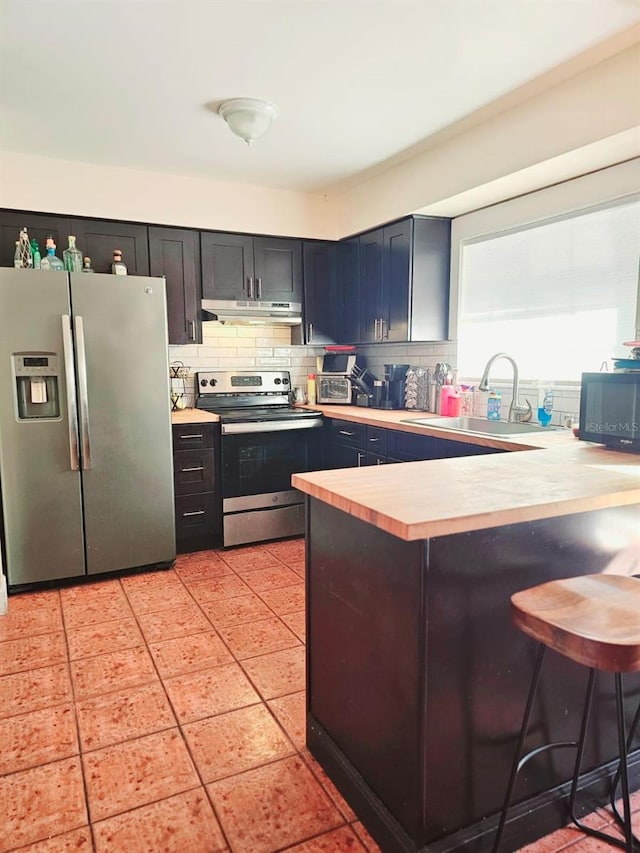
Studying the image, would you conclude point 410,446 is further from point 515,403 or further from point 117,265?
point 117,265

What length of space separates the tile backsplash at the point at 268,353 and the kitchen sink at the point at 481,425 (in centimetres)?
34

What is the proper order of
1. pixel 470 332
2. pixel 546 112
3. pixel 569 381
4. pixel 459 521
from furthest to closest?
pixel 470 332 < pixel 569 381 < pixel 546 112 < pixel 459 521

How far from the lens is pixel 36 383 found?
118 inches

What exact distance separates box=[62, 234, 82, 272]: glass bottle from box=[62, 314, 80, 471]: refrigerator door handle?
0.43 m

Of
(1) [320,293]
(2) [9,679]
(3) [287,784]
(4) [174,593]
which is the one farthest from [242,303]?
(3) [287,784]

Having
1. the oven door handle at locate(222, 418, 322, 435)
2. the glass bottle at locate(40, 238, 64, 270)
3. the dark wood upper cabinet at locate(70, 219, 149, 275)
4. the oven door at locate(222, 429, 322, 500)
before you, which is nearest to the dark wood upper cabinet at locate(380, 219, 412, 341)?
the oven door handle at locate(222, 418, 322, 435)

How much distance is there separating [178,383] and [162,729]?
2.62 metres

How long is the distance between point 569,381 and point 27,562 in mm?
3077

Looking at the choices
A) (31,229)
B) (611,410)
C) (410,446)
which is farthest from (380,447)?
(31,229)

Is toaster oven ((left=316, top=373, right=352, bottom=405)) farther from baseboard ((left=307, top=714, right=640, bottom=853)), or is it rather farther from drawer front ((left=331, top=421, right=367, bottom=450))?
baseboard ((left=307, top=714, right=640, bottom=853))

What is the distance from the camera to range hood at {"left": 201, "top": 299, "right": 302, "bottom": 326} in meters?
3.97

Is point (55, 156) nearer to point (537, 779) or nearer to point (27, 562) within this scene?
point (27, 562)

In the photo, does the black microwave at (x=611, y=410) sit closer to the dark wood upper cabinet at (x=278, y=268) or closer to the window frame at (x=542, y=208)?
the window frame at (x=542, y=208)

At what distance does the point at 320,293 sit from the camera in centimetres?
439
